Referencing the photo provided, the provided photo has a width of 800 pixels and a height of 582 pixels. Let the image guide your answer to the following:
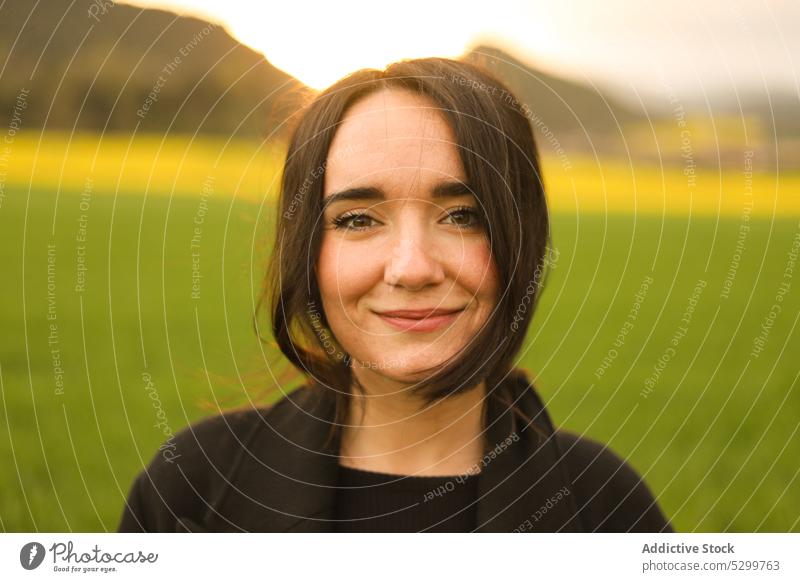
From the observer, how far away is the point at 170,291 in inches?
134

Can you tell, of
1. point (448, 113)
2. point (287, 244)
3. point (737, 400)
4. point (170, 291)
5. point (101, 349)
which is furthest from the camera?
point (170, 291)

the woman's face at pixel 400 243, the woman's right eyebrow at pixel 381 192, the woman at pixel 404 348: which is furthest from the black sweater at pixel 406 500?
the woman's right eyebrow at pixel 381 192

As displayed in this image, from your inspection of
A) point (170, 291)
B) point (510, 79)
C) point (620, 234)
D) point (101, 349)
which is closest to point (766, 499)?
point (510, 79)

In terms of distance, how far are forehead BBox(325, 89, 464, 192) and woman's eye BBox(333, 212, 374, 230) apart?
5cm

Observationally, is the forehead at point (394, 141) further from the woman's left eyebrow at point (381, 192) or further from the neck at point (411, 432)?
the neck at point (411, 432)

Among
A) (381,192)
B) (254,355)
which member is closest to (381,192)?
(381,192)

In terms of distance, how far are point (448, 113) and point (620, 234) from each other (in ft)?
6.72

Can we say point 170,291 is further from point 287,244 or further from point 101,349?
point 287,244

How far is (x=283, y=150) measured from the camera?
1349 millimetres

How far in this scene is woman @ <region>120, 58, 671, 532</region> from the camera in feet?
3.84

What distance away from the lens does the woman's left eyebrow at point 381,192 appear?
1.18 m

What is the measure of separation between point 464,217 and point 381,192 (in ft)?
0.38

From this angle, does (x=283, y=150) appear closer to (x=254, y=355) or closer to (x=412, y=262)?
(x=412, y=262)
